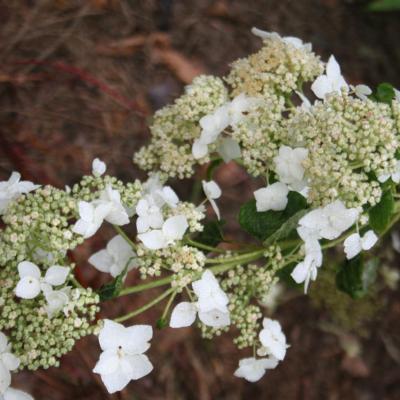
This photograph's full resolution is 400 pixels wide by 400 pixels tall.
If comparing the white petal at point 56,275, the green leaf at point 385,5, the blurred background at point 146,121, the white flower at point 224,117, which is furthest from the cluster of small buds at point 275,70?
the green leaf at point 385,5

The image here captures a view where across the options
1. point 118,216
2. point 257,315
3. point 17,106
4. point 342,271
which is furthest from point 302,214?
point 17,106

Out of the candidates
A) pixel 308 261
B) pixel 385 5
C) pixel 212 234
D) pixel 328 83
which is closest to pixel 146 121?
pixel 385 5

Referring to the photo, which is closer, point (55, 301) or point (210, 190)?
point (55, 301)

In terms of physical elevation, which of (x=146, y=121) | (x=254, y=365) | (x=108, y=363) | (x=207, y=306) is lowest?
(x=146, y=121)

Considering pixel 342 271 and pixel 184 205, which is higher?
pixel 184 205

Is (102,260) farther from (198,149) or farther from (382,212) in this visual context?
(382,212)

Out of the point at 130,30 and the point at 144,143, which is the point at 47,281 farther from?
the point at 130,30
